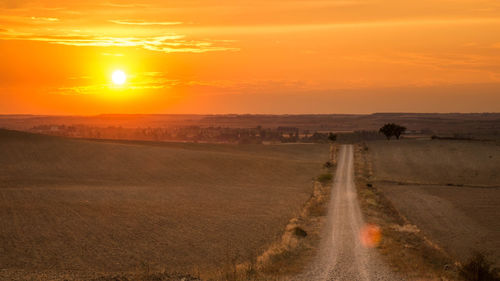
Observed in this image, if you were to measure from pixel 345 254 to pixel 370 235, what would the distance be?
22.2 feet

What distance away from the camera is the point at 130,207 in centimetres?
4512

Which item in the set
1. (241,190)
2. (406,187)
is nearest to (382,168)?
(406,187)

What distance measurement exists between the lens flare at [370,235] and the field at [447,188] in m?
4.06

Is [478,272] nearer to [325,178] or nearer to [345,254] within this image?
[345,254]

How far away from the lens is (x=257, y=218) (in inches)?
1660

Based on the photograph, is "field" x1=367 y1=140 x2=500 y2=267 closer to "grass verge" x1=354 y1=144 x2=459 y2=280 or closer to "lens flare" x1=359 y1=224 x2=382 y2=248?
"grass verge" x1=354 y1=144 x2=459 y2=280

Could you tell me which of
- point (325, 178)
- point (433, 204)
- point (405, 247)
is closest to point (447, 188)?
point (433, 204)

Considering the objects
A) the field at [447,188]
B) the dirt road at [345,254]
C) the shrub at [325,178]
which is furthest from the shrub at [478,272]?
the shrub at [325,178]

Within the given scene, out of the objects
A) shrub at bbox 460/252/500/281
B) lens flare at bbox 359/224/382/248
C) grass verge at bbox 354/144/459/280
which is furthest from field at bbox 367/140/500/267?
shrub at bbox 460/252/500/281

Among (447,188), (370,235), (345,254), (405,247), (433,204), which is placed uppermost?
(345,254)

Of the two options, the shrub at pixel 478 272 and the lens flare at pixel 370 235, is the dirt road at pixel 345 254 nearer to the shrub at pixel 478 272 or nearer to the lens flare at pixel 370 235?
the lens flare at pixel 370 235

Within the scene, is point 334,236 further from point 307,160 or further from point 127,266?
point 307,160

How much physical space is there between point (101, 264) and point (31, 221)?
12.2 metres

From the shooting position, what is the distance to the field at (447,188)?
38375mm
